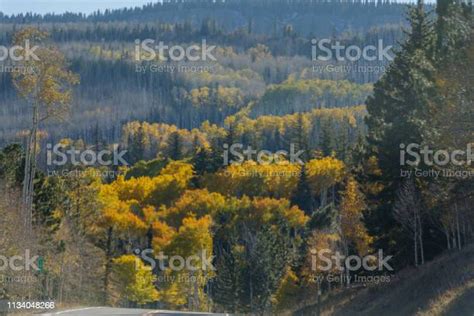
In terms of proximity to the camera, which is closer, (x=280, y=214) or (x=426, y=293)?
(x=426, y=293)

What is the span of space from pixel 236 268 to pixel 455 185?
37.4 m

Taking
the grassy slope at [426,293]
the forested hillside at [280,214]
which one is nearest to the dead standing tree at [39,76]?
the forested hillside at [280,214]

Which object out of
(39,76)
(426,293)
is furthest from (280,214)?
(426,293)

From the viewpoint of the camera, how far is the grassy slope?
22953 millimetres

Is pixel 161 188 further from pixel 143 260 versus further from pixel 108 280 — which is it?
pixel 108 280

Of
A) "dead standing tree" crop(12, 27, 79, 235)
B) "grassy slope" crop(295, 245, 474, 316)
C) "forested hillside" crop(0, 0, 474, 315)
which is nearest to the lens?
"grassy slope" crop(295, 245, 474, 316)

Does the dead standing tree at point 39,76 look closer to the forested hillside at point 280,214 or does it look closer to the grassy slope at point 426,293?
the forested hillside at point 280,214

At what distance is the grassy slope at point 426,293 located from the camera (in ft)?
75.3

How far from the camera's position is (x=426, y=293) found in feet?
90.6

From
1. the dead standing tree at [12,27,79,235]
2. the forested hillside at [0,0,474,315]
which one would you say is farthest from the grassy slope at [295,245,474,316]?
Answer: the dead standing tree at [12,27,79,235]

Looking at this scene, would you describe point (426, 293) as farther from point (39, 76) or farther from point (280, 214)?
point (280, 214)

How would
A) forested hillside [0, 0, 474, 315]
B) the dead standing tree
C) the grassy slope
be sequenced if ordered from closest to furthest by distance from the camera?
the grassy slope < forested hillside [0, 0, 474, 315] < the dead standing tree

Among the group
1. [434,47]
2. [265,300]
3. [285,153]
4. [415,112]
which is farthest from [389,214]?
[285,153]

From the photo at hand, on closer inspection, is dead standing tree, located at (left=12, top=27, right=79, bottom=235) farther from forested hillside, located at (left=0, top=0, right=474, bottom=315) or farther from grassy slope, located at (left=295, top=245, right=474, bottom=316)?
grassy slope, located at (left=295, top=245, right=474, bottom=316)
